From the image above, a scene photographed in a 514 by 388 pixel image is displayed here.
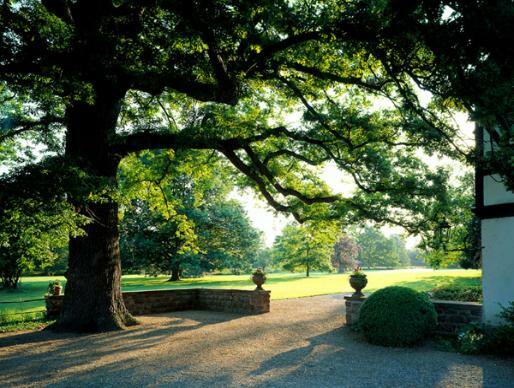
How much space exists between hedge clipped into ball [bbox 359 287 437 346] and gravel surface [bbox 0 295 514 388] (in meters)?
0.31

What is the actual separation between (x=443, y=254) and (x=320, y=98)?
221 inches

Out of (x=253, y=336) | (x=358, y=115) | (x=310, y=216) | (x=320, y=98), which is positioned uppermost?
(x=320, y=98)

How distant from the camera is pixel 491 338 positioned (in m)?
8.13

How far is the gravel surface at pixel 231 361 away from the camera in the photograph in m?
6.41

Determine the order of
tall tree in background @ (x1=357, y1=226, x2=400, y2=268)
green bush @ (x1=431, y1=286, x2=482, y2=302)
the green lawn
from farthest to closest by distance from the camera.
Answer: tall tree in background @ (x1=357, y1=226, x2=400, y2=268) → the green lawn → green bush @ (x1=431, y1=286, x2=482, y2=302)

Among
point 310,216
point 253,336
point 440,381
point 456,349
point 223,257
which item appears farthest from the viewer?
point 223,257

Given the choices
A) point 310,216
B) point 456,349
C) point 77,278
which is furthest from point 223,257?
point 456,349

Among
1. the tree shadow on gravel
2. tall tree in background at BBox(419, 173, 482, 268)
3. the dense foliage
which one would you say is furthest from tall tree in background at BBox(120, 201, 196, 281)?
the dense foliage

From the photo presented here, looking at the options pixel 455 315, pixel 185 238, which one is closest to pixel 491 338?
pixel 455 315

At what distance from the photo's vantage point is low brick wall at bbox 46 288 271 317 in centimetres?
1379

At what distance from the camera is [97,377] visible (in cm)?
657

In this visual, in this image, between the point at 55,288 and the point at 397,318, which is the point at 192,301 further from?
the point at 397,318

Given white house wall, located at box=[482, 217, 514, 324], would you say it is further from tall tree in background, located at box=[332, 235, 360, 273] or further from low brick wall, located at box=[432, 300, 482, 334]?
tall tree in background, located at box=[332, 235, 360, 273]

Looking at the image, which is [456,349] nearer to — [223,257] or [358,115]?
[358,115]
